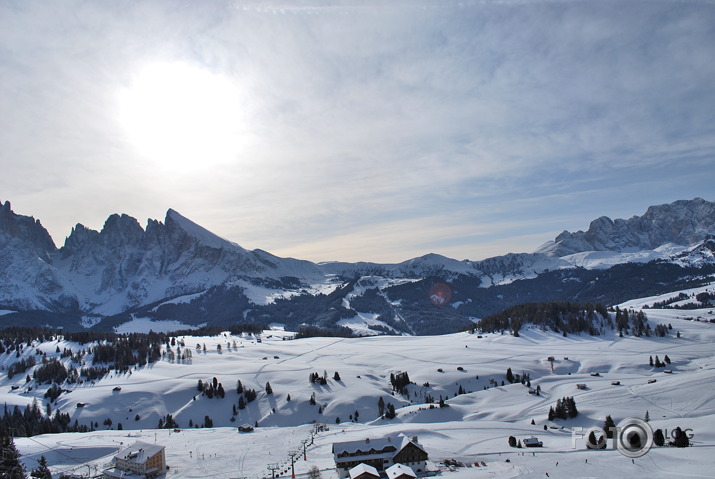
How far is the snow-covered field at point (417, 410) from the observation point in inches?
2814

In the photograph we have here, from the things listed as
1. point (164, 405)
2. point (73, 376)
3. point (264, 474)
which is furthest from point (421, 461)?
point (73, 376)

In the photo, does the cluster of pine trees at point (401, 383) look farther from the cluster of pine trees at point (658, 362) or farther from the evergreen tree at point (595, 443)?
the cluster of pine trees at point (658, 362)

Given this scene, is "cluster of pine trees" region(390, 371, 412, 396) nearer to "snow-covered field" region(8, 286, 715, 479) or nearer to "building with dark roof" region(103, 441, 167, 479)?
"snow-covered field" region(8, 286, 715, 479)

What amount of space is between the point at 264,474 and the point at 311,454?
13378 millimetres

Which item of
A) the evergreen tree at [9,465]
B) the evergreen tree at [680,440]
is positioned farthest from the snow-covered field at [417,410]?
the evergreen tree at [9,465]

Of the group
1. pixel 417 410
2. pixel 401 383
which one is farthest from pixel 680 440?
pixel 401 383

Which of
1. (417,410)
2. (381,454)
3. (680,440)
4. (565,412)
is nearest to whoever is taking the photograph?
(680,440)

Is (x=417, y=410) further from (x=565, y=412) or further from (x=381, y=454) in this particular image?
(x=381, y=454)

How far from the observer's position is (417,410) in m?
121

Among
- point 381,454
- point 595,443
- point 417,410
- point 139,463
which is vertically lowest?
point 417,410

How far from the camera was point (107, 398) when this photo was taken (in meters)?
154

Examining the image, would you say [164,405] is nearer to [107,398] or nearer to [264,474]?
[107,398]

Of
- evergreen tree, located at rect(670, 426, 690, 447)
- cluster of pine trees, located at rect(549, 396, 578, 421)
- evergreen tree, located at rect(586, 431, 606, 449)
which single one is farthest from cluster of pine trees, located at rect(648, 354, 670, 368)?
evergreen tree, located at rect(586, 431, 606, 449)

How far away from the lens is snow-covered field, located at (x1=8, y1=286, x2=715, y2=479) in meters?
71.5
